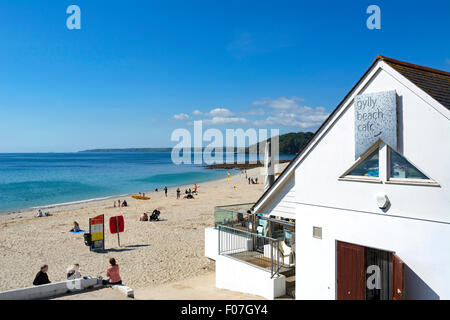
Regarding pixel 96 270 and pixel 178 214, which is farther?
pixel 178 214

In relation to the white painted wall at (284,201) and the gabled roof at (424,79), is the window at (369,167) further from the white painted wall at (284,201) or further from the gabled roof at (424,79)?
the white painted wall at (284,201)

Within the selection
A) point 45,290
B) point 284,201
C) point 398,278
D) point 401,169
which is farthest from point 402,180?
point 45,290

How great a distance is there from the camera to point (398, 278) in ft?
19.4

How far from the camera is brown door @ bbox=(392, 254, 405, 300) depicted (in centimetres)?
580

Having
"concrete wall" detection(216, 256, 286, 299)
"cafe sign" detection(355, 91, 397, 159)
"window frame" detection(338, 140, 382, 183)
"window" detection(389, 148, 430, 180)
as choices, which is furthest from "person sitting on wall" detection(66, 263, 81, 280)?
"window" detection(389, 148, 430, 180)

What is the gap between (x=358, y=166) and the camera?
682cm

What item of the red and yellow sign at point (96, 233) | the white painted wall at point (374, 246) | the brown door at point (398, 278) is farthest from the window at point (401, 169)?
the red and yellow sign at point (96, 233)

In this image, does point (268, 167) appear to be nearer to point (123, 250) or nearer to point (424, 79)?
point (424, 79)

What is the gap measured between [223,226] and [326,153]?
6.08 m

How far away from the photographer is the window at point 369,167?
6505 millimetres

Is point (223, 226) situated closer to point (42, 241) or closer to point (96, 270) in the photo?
point (96, 270)

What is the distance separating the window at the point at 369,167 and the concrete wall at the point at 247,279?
3.77 metres
